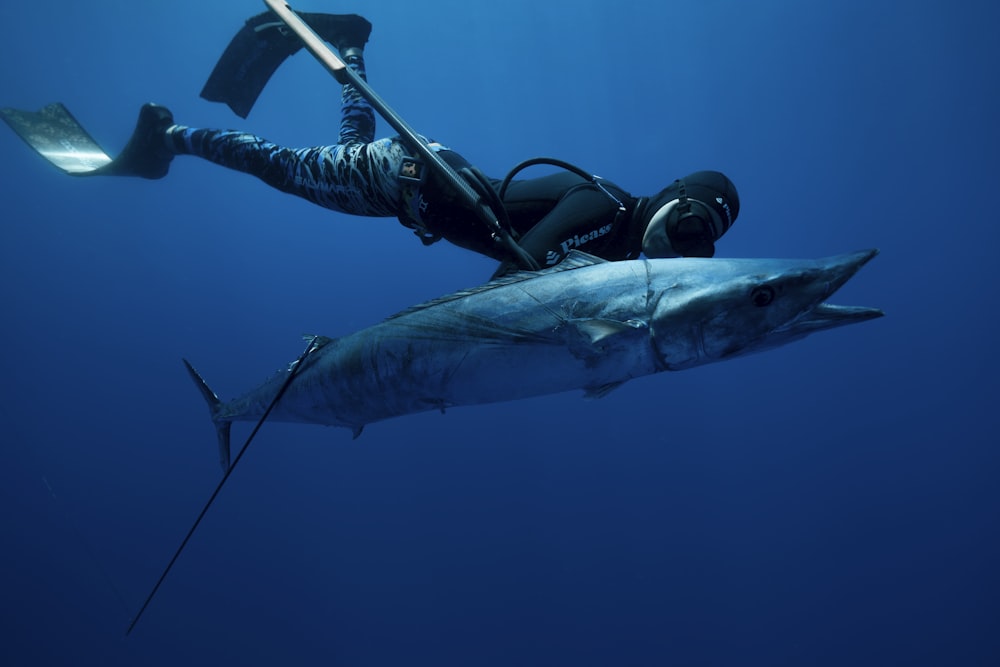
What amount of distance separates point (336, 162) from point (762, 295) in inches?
87.3

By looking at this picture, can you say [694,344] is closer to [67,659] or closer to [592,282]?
[592,282]

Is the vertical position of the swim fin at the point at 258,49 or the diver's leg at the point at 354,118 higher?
the swim fin at the point at 258,49

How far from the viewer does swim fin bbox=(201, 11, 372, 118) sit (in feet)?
10.6

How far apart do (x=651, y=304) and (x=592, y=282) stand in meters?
0.19

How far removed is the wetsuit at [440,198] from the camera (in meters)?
2.10

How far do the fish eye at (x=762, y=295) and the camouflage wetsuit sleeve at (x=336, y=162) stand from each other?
1808 mm

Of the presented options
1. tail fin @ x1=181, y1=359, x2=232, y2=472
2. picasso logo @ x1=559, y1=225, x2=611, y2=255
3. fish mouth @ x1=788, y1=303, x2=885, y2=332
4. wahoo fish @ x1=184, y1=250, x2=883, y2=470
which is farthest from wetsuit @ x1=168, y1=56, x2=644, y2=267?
tail fin @ x1=181, y1=359, x2=232, y2=472

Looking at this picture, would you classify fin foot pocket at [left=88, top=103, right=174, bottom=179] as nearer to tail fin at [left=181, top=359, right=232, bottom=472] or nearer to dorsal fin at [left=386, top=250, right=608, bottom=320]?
tail fin at [left=181, top=359, right=232, bottom=472]

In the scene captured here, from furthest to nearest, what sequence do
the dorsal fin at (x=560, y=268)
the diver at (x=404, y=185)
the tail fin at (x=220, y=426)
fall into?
1. the tail fin at (x=220, y=426)
2. the diver at (x=404, y=185)
3. the dorsal fin at (x=560, y=268)

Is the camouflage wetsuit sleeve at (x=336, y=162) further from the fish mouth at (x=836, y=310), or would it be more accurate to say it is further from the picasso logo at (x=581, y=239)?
the fish mouth at (x=836, y=310)

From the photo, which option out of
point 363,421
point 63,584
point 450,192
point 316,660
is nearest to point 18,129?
point 450,192

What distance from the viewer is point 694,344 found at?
4.06ft

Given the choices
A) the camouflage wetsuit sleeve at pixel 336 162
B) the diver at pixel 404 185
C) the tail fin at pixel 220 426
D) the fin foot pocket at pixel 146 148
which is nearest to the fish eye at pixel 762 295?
the diver at pixel 404 185

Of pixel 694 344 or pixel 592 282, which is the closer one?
pixel 694 344
